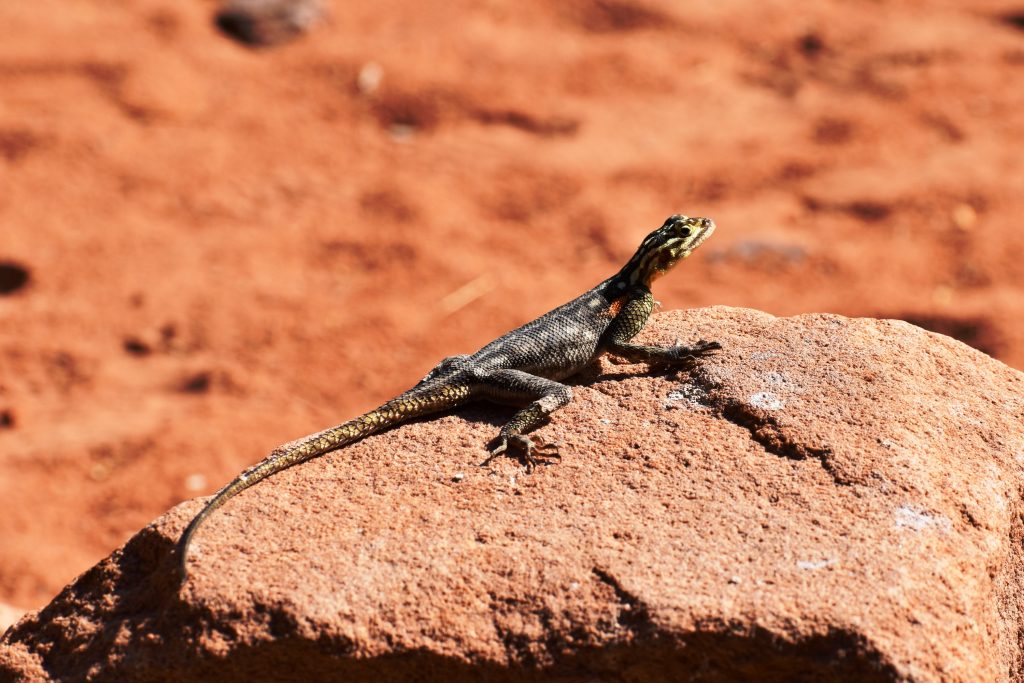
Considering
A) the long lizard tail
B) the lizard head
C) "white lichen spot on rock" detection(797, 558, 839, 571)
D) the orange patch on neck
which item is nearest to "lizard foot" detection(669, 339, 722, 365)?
the orange patch on neck

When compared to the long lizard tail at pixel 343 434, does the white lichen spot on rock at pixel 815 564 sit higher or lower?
lower

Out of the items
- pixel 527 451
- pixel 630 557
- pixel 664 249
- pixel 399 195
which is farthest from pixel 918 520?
pixel 399 195

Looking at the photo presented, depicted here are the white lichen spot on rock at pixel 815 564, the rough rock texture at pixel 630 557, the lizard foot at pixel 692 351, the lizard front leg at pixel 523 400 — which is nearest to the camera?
the rough rock texture at pixel 630 557

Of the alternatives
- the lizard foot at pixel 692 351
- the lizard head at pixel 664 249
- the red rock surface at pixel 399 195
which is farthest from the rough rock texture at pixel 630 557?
the red rock surface at pixel 399 195

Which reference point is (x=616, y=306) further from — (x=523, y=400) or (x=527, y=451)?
(x=527, y=451)

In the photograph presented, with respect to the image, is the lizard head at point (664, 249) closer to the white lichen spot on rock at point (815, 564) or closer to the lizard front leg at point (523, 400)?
the lizard front leg at point (523, 400)

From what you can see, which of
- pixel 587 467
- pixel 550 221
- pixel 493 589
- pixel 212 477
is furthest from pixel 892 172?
pixel 493 589
